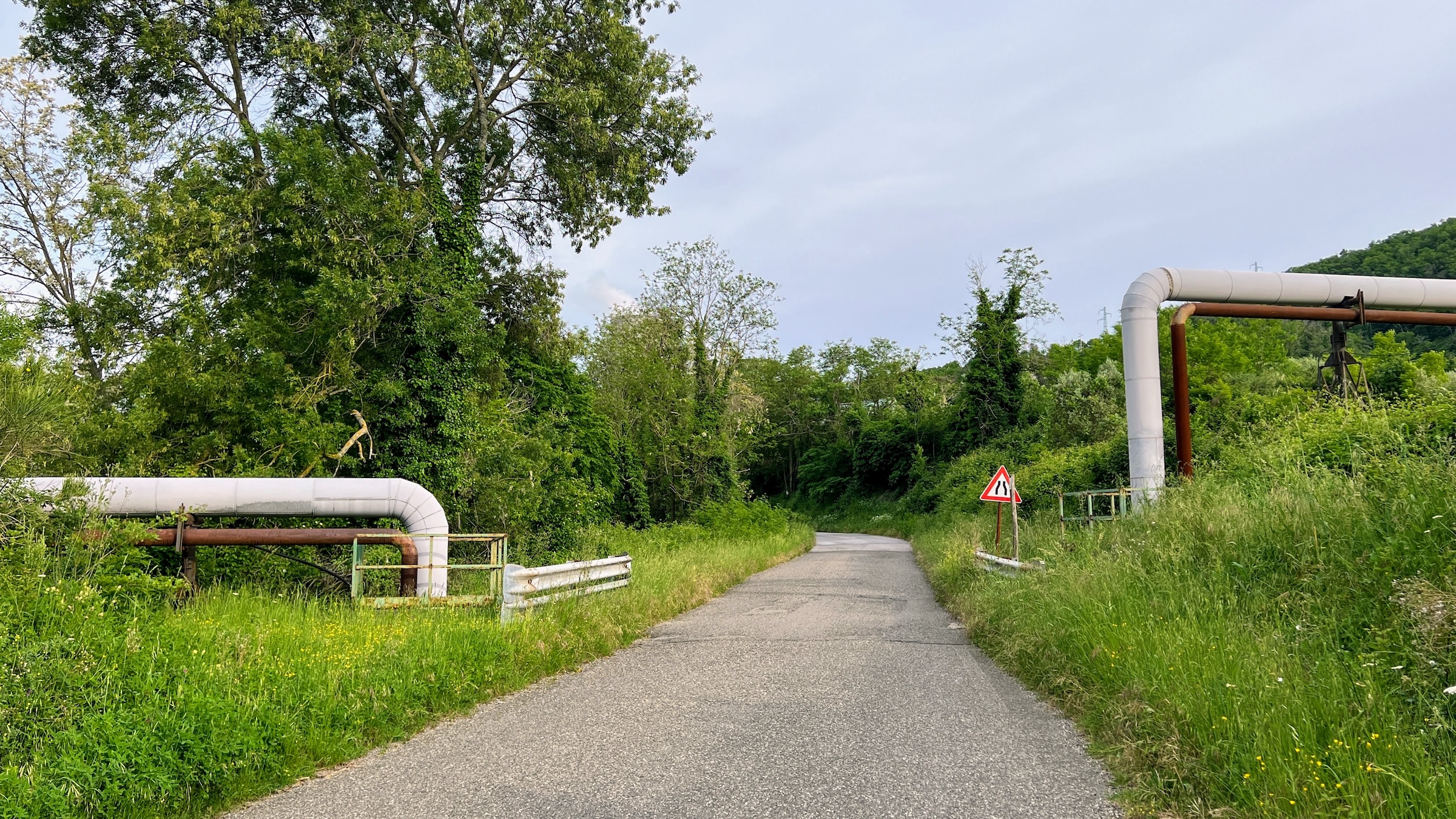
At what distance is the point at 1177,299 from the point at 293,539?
16901mm

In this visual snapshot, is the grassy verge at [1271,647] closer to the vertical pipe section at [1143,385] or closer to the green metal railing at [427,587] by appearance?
the green metal railing at [427,587]

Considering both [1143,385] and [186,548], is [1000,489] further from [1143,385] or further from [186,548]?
[186,548]

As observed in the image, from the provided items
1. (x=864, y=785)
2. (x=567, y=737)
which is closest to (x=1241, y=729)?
(x=864, y=785)

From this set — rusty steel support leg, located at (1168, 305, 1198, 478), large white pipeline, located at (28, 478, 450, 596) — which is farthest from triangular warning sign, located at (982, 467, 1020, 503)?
large white pipeline, located at (28, 478, 450, 596)

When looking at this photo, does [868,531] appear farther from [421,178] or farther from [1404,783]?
[1404,783]

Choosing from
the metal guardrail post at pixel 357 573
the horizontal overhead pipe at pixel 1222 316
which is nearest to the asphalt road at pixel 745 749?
the metal guardrail post at pixel 357 573

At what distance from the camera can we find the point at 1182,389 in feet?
54.8

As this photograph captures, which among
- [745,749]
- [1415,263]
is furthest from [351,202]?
[1415,263]

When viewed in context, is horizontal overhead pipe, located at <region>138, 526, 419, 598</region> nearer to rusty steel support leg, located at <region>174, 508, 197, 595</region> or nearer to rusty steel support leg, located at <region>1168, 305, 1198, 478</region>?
rusty steel support leg, located at <region>174, 508, 197, 595</region>

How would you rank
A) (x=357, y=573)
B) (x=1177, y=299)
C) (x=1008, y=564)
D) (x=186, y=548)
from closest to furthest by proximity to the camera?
(x=357, y=573) → (x=186, y=548) → (x=1008, y=564) → (x=1177, y=299)

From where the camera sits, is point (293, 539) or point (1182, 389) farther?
point (1182, 389)

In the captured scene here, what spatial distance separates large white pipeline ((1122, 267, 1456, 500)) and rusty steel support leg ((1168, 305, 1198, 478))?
1.19ft

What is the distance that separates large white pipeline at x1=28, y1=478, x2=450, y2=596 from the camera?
11039 mm

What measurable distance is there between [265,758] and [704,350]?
97.5 feet
